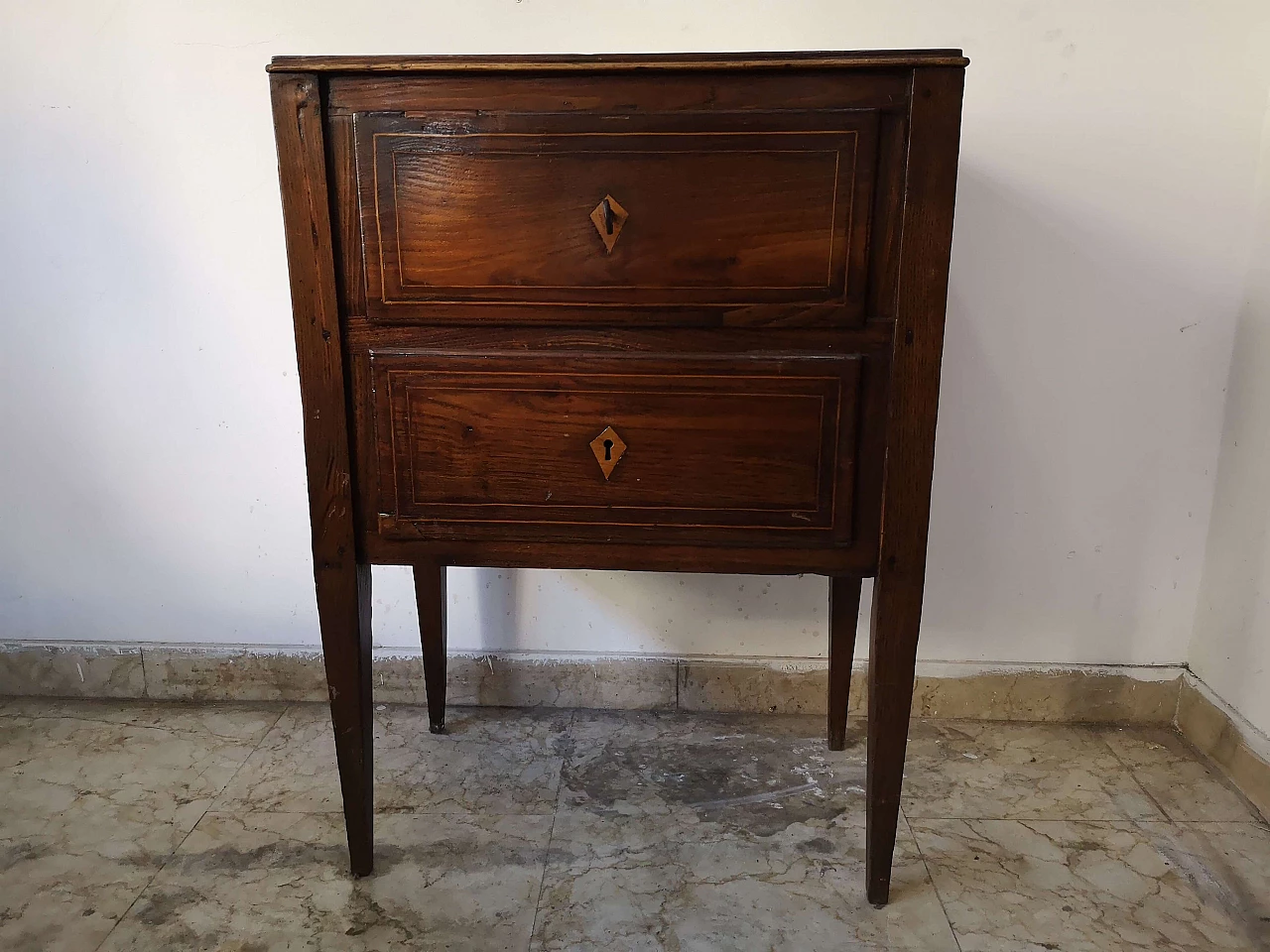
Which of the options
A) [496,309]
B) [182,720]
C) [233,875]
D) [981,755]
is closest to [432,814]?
[233,875]

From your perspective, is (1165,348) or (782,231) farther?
(1165,348)

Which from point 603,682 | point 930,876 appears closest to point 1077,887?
point 930,876

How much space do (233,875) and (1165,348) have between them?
169cm

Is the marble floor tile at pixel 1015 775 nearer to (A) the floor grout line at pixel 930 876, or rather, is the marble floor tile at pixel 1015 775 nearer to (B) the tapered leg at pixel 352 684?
(A) the floor grout line at pixel 930 876

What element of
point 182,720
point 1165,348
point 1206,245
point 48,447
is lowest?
point 182,720

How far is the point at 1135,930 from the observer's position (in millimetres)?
1085

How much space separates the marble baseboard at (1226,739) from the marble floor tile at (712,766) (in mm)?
593

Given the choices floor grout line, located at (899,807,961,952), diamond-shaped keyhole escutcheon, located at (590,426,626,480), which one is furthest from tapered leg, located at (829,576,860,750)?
diamond-shaped keyhole escutcheon, located at (590,426,626,480)

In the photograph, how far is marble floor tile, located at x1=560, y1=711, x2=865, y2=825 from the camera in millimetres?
1346

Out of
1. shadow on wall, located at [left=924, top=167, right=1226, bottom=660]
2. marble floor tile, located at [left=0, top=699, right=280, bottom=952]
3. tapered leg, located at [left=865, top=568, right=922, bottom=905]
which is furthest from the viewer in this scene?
shadow on wall, located at [left=924, top=167, right=1226, bottom=660]

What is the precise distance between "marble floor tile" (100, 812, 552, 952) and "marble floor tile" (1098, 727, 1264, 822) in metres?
1.00

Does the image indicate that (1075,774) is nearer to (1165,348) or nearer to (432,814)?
(1165,348)

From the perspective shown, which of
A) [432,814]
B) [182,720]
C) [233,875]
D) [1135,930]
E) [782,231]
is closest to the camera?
[782,231]

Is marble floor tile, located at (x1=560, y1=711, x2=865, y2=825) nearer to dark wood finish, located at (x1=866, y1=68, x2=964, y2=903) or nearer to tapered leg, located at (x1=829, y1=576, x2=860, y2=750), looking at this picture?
tapered leg, located at (x1=829, y1=576, x2=860, y2=750)
